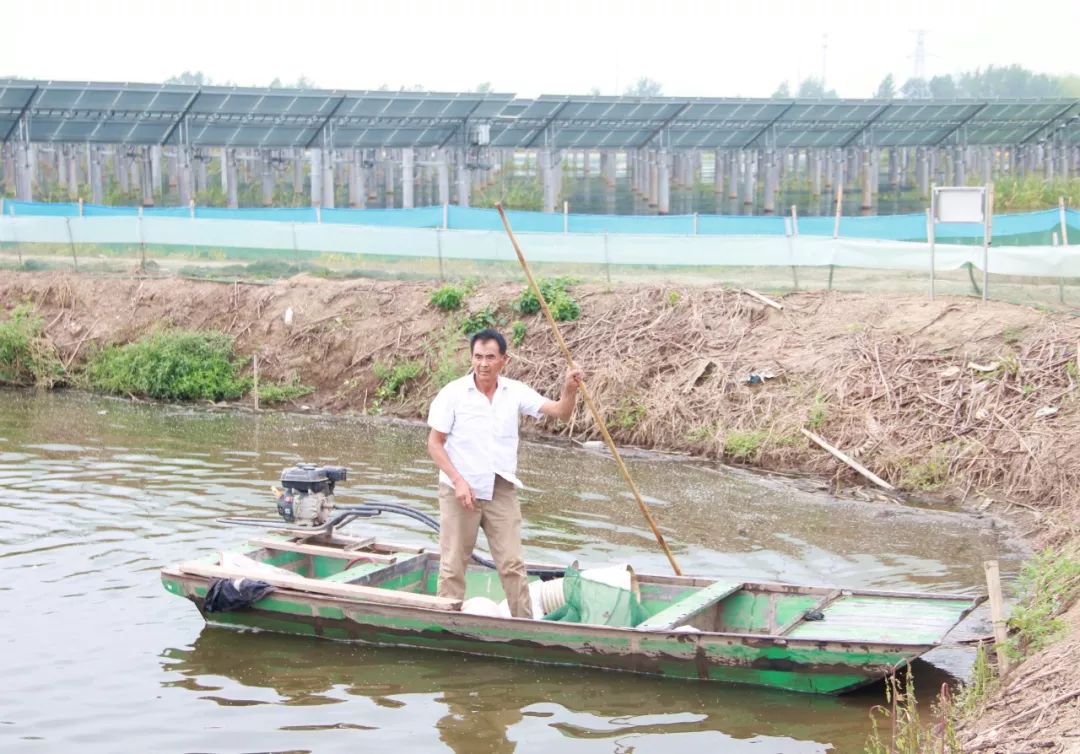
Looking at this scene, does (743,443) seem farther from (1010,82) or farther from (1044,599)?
(1010,82)

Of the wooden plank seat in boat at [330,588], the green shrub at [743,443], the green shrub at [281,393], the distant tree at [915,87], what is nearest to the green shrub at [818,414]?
the green shrub at [743,443]

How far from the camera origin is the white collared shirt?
933 centimetres

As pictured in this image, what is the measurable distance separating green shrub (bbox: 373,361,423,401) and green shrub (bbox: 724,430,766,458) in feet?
17.5

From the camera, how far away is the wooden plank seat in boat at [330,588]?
9555mm

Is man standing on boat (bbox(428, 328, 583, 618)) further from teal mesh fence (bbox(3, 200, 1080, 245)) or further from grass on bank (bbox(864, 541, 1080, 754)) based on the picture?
teal mesh fence (bbox(3, 200, 1080, 245))

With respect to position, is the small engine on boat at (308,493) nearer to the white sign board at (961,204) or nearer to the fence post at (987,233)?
the white sign board at (961,204)

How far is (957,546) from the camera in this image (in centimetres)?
1274

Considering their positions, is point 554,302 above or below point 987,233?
below

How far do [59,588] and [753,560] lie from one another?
6154 mm

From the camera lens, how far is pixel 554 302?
1973cm

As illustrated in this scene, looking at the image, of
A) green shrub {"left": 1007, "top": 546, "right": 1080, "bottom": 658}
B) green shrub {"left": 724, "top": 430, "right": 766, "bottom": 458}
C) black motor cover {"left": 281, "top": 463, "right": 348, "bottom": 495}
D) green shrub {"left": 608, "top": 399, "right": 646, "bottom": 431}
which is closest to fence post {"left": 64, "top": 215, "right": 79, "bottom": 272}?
green shrub {"left": 608, "top": 399, "right": 646, "bottom": 431}

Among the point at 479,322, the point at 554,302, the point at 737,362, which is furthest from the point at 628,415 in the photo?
the point at 479,322

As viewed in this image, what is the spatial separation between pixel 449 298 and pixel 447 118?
67.5 feet

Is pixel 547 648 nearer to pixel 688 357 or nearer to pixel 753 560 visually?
pixel 753 560
